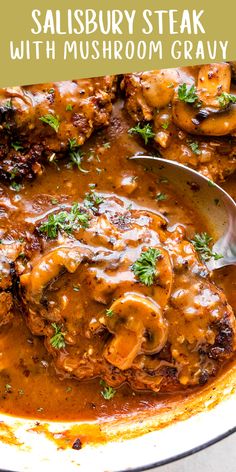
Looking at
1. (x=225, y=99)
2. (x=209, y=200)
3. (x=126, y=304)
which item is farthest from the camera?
(x=209, y=200)

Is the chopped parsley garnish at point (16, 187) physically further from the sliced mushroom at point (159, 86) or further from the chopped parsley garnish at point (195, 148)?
the chopped parsley garnish at point (195, 148)

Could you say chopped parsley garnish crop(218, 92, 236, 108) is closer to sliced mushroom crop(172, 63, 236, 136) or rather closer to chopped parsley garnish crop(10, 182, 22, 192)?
sliced mushroom crop(172, 63, 236, 136)

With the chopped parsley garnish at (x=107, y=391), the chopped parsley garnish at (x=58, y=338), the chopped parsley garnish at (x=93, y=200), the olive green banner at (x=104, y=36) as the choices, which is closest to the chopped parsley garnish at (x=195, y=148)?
the olive green banner at (x=104, y=36)

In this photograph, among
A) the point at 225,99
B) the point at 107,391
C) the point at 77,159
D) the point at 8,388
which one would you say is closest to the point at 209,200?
the point at 225,99

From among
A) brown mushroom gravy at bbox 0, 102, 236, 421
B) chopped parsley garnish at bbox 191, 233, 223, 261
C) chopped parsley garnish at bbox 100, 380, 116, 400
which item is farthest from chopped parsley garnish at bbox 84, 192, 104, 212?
chopped parsley garnish at bbox 100, 380, 116, 400

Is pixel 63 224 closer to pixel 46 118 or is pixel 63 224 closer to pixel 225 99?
pixel 46 118

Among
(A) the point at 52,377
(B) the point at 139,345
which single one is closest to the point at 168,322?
(B) the point at 139,345

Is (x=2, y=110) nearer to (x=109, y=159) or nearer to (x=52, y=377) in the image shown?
(x=109, y=159)
